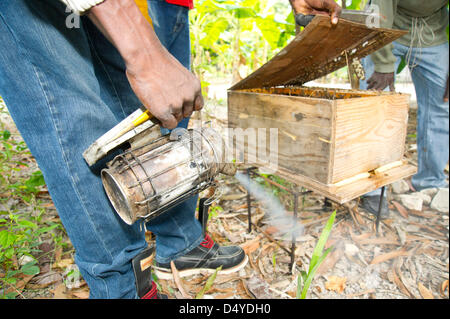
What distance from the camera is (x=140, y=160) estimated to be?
98 cm

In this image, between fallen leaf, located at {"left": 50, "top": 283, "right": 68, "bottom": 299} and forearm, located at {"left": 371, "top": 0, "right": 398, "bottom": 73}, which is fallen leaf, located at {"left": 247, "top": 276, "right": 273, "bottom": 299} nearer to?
fallen leaf, located at {"left": 50, "top": 283, "right": 68, "bottom": 299}

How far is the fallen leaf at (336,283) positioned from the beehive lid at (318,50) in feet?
4.04

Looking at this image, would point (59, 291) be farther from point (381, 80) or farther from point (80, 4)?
point (381, 80)

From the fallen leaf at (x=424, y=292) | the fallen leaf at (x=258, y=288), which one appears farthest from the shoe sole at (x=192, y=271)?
the fallen leaf at (x=424, y=292)

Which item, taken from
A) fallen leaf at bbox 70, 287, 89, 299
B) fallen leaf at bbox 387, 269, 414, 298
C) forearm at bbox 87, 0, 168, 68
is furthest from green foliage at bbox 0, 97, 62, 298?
fallen leaf at bbox 387, 269, 414, 298

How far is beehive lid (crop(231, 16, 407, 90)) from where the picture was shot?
4.45ft

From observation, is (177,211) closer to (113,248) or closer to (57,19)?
(113,248)

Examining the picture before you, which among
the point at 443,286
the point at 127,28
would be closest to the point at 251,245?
the point at 443,286

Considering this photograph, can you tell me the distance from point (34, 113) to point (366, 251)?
2027 mm

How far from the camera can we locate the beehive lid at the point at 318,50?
53.4 inches

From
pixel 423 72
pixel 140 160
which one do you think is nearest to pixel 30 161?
pixel 140 160

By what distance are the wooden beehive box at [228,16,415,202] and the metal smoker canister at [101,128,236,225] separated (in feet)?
1.68

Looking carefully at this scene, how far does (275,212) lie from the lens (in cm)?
233

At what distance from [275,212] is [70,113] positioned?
176 centimetres
